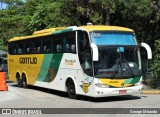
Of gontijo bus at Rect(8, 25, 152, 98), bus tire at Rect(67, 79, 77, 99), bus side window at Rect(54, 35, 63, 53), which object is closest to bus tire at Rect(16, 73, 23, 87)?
gontijo bus at Rect(8, 25, 152, 98)

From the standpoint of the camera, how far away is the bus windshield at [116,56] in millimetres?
16016

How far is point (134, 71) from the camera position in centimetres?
1666

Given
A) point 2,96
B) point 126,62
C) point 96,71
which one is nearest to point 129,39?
point 126,62

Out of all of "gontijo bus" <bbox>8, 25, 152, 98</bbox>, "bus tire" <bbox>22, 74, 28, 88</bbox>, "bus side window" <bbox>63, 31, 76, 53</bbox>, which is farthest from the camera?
"bus tire" <bbox>22, 74, 28, 88</bbox>

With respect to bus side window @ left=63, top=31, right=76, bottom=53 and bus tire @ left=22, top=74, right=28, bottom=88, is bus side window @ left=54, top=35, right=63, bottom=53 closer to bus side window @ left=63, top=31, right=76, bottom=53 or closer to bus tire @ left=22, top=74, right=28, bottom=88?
bus side window @ left=63, top=31, right=76, bottom=53

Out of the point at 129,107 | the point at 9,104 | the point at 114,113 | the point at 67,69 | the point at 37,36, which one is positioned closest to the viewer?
the point at 114,113

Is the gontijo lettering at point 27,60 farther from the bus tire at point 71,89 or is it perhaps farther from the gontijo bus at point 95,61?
the bus tire at point 71,89

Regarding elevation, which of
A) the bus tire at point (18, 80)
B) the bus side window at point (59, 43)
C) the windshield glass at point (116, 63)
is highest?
the bus side window at point (59, 43)

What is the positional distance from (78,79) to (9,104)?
315 cm

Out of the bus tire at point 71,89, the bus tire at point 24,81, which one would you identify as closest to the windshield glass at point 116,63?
the bus tire at point 71,89

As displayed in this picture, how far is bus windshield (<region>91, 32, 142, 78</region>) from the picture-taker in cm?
1602

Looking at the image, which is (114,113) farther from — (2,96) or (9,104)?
(2,96)

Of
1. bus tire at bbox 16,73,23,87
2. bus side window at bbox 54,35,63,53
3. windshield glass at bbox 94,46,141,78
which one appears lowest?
bus tire at bbox 16,73,23,87

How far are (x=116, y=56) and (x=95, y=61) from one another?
3.14 feet
